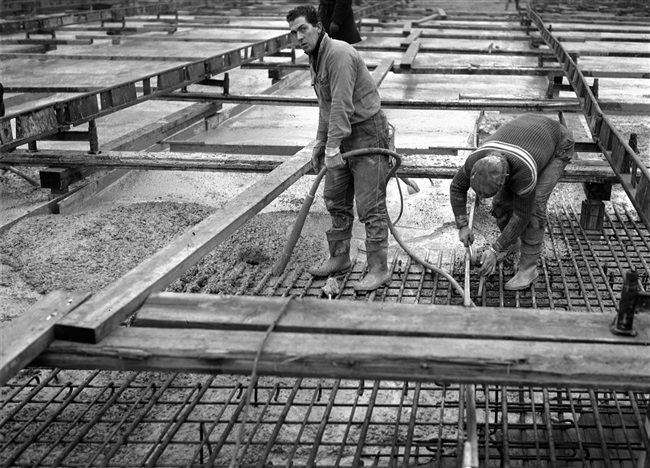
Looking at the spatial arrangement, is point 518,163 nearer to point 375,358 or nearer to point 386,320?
point 386,320

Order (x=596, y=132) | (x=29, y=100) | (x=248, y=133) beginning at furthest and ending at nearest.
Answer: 1. (x=29, y=100)
2. (x=248, y=133)
3. (x=596, y=132)

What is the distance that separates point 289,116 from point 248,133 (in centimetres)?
99

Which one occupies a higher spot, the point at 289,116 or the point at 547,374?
the point at 547,374

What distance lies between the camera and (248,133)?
30.2 ft

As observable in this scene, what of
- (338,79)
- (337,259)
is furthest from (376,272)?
(338,79)

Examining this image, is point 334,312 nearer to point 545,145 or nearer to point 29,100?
point 545,145

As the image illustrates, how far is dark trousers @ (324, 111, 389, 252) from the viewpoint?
4.64m

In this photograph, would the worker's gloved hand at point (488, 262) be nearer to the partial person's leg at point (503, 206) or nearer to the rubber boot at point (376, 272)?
the partial person's leg at point (503, 206)

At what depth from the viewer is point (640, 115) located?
9.92 m

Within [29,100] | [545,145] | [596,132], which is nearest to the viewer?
[545,145]

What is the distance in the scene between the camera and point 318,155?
4.88 m

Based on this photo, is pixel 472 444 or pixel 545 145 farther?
pixel 545 145

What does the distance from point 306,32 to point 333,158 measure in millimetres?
699

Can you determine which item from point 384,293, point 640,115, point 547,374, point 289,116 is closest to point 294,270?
point 384,293
